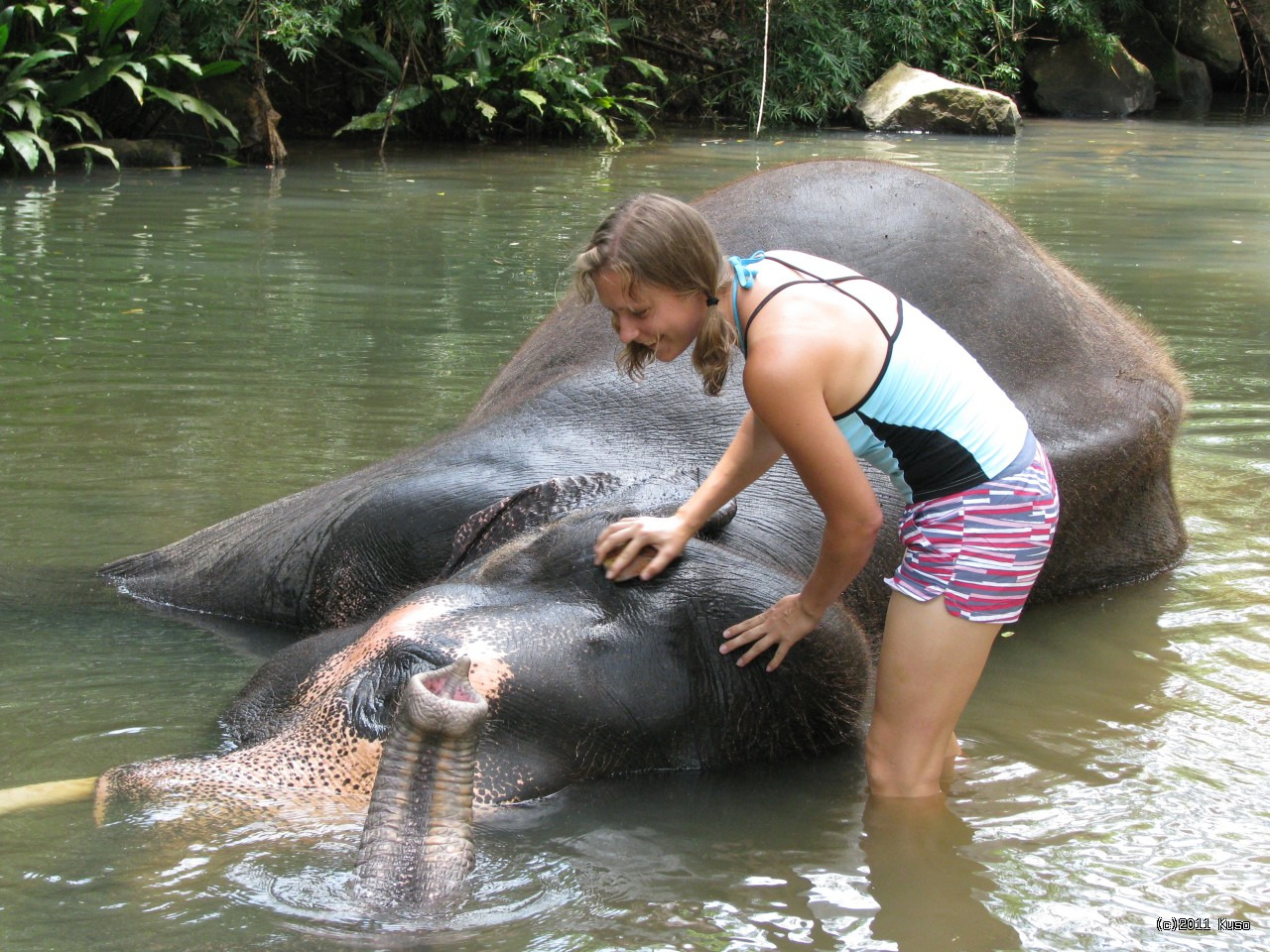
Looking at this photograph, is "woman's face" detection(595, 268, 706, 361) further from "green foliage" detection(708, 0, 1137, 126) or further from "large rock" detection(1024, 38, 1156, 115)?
"large rock" detection(1024, 38, 1156, 115)

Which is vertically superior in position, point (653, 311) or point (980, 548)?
point (653, 311)

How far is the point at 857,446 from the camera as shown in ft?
11.3

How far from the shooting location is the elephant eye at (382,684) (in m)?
3.26

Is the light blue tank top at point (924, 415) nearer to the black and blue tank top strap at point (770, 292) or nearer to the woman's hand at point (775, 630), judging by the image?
the black and blue tank top strap at point (770, 292)

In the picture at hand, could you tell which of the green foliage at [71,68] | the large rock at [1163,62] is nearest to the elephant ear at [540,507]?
the green foliage at [71,68]

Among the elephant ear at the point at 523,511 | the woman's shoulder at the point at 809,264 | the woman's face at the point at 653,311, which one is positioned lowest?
the elephant ear at the point at 523,511

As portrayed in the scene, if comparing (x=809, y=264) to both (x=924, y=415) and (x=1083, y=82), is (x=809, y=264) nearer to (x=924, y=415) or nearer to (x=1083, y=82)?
(x=924, y=415)

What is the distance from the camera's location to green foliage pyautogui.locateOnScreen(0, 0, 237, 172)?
1338 centimetres

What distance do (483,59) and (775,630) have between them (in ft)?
47.0

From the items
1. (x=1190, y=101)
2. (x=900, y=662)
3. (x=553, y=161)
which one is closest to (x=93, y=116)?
(x=553, y=161)

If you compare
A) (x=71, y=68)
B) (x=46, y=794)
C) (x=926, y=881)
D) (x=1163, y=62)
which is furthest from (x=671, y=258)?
(x=1163, y=62)

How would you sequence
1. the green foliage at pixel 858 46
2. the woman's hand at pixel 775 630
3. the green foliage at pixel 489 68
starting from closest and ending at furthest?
1. the woman's hand at pixel 775 630
2. the green foliage at pixel 489 68
3. the green foliage at pixel 858 46

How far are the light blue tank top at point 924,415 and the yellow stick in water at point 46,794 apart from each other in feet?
5.74

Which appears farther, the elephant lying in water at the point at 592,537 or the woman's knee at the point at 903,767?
the woman's knee at the point at 903,767
